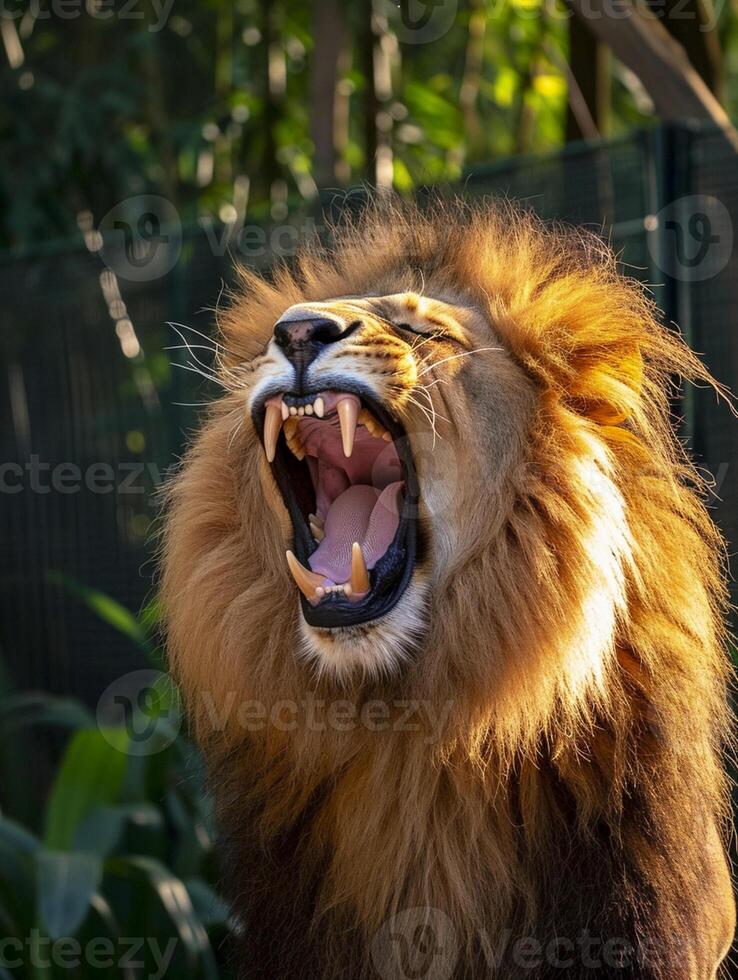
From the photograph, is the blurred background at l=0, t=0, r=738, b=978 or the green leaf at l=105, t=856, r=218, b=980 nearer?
the green leaf at l=105, t=856, r=218, b=980

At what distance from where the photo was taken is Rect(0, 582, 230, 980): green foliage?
11.3 feet

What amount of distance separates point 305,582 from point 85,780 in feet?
5.81

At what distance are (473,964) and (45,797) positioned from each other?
372cm

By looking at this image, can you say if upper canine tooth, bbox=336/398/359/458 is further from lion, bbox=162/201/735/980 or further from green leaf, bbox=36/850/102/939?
green leaf, bbox=36/850/102/939

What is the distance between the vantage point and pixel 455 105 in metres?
8.08

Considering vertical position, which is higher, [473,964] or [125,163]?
[125,163]

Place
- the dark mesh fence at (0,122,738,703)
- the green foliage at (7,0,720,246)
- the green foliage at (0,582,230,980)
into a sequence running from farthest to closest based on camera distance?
the green foliage at (7,0,720,246) < the dark mesh fence at (0,122,738,703) < the green foliage at (0,582,230,980)

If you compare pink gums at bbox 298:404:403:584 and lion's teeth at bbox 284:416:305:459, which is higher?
lion's teeth at bbox 284:416:305:459

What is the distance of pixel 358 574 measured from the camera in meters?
2.30

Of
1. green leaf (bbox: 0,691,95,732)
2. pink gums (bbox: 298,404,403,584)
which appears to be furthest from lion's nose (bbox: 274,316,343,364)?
green leaf (bbox: 0,691,95,732)

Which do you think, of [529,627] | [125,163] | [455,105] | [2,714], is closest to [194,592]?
[529,627]

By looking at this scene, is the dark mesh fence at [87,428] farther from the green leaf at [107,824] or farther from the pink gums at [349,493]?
the pink gums at [349,493]

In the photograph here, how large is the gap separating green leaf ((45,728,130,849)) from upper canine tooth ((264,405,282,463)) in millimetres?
1803

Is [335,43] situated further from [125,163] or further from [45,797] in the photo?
[45,797]
